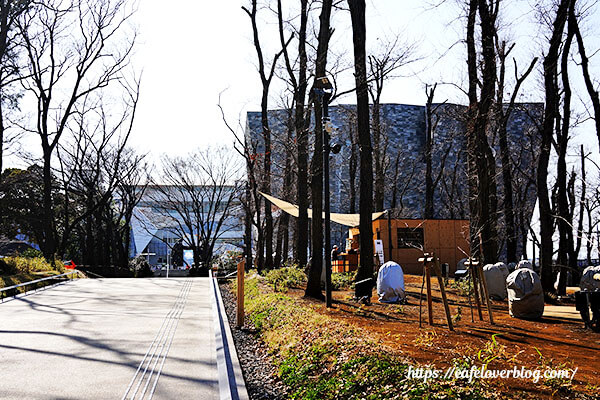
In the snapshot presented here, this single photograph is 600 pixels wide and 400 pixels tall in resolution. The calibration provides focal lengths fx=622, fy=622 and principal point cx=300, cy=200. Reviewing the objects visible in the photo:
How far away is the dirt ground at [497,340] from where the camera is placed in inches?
226

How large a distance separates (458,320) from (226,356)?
4.03m

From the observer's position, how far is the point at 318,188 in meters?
→ 15.9

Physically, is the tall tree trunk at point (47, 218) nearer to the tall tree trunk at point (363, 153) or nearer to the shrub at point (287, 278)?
the shrub at point (287, 278)

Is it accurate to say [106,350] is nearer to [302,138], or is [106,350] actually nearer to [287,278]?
[287,278]

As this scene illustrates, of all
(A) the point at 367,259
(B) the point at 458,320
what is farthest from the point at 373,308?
(B) the point at 458,320

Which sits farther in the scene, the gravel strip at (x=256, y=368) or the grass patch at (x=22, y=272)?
the grass patch at (x=22, y=272)

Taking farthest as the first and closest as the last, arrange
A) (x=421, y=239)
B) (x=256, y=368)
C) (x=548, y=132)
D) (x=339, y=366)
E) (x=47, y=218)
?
(x=421, y=239) → (x=47, y=218) → (x=548, y=132) → (x=256, y=368) → (x=339, y=366)

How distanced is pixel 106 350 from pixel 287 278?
9.69 metres

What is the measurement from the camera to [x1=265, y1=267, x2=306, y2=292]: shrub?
1719 cm

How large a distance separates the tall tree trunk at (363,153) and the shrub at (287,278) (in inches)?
140

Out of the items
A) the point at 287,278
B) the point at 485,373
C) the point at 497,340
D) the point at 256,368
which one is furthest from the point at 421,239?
the point at 485,373

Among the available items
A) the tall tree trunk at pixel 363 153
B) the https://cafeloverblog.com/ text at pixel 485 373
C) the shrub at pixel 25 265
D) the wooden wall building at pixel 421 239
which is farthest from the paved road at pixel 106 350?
the wooden wall building at pixel 421 239

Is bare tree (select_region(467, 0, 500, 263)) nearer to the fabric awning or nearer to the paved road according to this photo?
the fabric awning

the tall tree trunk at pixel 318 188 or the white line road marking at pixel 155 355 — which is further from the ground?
the tall tree trunk at pixel 318 188
